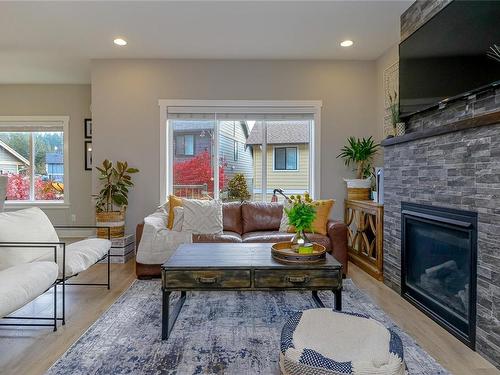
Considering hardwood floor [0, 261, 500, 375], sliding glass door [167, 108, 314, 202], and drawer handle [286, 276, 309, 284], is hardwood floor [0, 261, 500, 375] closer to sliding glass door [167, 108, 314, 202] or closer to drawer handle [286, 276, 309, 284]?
drawer handle [286, 276, 309, 284]

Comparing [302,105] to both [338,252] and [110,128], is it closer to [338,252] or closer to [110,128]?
[338,252]

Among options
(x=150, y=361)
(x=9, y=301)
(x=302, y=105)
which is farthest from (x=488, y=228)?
(x=302, y=105)

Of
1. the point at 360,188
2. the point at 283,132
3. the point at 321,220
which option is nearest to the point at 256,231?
the point at 321,220

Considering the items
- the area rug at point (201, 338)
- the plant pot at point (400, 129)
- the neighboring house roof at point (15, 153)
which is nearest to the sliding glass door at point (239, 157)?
the plant pot at point (400, 129)

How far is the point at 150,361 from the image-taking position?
2.06 meters

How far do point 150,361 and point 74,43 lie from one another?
3.92m

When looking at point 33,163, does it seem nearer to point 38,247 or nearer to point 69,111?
point 69,111

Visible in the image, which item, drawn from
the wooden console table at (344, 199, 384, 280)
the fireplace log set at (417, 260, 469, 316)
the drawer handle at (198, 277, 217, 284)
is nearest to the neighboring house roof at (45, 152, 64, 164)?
the wooden console table at (344, 199, 384, 280)

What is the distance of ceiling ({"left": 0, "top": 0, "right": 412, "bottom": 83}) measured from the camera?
3410 mm

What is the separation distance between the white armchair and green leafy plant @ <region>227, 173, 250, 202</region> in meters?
2.20

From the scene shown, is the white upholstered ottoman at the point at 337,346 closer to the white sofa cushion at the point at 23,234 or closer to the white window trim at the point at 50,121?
the white sofa cushion at the point at 23,234

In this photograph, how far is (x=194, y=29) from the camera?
390 cm

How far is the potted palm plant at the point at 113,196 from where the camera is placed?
4.49 metres

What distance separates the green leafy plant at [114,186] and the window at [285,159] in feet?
6.46
